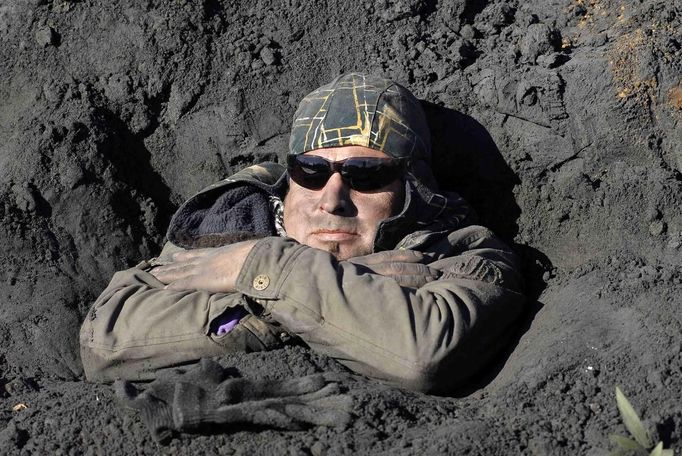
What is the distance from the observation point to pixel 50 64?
627 centimetres

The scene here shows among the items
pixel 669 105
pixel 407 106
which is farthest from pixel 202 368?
pixel 669 105

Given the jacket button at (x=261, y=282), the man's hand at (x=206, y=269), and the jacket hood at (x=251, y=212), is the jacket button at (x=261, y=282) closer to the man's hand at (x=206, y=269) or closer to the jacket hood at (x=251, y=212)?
the man's hand at (x=206, y=269)

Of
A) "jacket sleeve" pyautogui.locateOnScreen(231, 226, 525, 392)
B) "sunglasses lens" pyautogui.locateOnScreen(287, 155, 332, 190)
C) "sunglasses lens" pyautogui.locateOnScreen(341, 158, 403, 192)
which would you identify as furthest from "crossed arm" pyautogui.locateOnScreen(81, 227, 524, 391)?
"sunglasses lens" pyautogui.locateOnScreen(287, 155, 332, 190)

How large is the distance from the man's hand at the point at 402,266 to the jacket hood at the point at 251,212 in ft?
0.83

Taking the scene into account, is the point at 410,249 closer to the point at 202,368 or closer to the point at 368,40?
the point at 202,368

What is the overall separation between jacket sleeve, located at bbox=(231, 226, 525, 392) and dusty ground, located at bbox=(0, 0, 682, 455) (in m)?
0.12

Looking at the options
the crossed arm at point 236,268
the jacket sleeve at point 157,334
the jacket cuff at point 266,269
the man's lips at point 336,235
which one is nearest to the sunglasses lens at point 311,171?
the man's lips at point 336,235

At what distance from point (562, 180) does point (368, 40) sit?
1.44 m

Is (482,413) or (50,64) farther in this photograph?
(50,64)

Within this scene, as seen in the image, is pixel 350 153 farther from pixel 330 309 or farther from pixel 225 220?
pixel 330 309

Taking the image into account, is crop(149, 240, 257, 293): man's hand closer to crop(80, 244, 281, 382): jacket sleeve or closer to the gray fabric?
crop(80, 244, 281, 382): jacket sleeve

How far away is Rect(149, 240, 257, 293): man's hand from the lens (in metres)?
4.65

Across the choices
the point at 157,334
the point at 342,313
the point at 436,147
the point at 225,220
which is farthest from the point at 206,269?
the point at 436,147

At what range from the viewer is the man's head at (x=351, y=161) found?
4.97m
